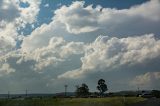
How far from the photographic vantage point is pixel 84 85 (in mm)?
192250

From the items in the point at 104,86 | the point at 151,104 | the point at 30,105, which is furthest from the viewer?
the point at 104,86

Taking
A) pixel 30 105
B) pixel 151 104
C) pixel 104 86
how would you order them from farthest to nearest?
pixel 104 86 → pixel 30 105 → pixel 151 104

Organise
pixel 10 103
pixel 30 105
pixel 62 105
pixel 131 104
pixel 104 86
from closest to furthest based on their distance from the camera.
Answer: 1. pixel 131 104
2. pixel 62 105
3. pixel 30 105
4. pixel 10 103
5. pixel 104 86

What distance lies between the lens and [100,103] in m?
98.8

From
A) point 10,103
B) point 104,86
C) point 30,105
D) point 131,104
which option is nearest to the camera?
point 131,104

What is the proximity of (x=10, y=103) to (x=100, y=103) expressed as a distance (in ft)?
128

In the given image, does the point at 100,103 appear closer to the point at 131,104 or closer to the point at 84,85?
the point at 131,104


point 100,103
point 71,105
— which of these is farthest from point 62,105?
point 100,103

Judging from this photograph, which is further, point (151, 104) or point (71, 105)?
point (71, 105)

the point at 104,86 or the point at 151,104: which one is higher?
the point at 104,86

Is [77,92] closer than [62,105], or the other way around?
[62,105]

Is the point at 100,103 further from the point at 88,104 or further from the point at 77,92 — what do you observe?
the point at 77,92

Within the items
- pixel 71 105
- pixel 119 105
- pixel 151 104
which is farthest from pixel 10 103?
pixel 151 104

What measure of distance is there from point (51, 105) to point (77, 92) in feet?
284
